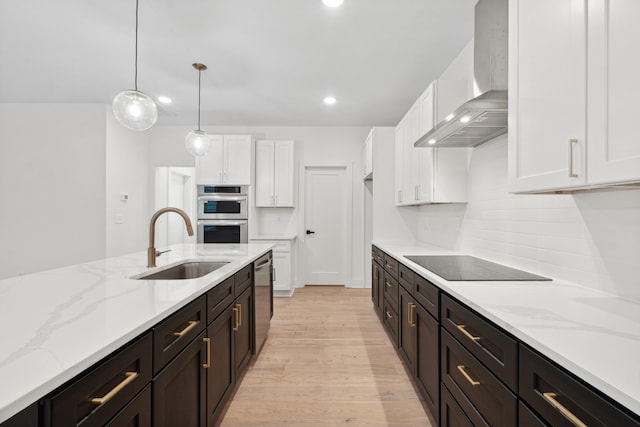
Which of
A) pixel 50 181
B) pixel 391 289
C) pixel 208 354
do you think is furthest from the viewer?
pixel 50 181

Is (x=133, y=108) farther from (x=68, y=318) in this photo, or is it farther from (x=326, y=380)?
(x=326, y=380)

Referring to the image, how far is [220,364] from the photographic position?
1694mm

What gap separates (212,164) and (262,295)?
2.78 meters

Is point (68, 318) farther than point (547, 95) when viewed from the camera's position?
No

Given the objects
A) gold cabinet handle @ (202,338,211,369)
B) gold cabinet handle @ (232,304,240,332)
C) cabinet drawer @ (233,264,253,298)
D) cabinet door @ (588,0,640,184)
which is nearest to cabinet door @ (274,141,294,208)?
cabinet drawer @ (233,264,253,298)

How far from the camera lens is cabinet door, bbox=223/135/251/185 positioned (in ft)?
15.6

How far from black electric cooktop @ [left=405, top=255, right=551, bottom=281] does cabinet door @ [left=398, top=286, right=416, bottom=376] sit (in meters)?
0.30

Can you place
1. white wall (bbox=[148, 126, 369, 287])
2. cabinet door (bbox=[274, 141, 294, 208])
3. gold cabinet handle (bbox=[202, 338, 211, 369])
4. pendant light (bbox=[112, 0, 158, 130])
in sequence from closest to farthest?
gold cabinet handle (bbox=[202, 338, 211, 369]) < pendant light (bbox=[112, 0, 158, 130]) < cabinet door (bbox=[274, 141, 294, 208]) < white wall (bbox=[148, 126, 369, 287])

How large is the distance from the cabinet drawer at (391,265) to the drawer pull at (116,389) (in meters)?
2.05

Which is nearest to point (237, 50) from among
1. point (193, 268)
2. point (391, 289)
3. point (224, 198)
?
point (193, 268)

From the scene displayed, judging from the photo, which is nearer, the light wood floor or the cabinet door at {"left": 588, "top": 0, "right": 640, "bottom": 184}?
the cabinet door at {"left": 588, "top": 0, "right": 640, "bottom": 184}

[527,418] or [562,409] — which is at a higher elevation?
[562,409]

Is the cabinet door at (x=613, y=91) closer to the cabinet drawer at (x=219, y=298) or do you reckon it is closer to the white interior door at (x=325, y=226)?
the cabinet drawer at (x=219, y=298)

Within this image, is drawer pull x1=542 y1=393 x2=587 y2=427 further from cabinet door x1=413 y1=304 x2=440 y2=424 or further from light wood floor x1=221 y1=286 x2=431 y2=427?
light wood floor x1=221 y1=286 x2=431 y2=427
